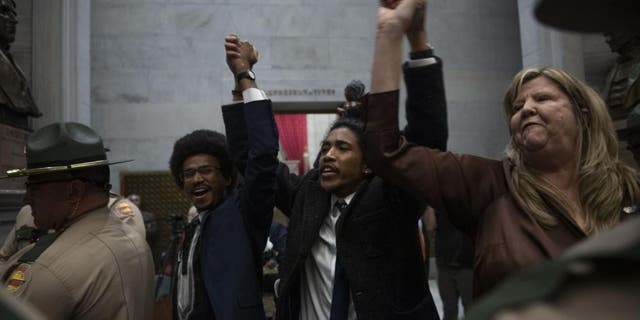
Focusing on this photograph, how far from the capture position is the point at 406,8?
63.0 inches

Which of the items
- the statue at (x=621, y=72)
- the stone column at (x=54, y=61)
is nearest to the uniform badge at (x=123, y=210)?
the stone column at (x=54, y=61)

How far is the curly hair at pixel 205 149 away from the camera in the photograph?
262cm

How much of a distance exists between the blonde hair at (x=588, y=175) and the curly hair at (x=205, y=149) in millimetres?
1430

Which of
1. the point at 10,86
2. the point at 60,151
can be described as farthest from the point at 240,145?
the point at 10,86

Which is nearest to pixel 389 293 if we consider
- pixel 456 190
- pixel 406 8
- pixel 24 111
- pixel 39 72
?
pixel 456 190

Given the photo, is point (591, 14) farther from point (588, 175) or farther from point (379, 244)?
point (379, 244)

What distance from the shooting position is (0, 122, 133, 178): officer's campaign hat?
6.11ft

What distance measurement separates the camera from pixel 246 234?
7.61 feet

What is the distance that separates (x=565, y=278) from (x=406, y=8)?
4.04 feet

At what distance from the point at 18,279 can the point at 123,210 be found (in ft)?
Result: 4.66

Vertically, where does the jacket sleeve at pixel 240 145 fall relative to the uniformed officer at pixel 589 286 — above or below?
above

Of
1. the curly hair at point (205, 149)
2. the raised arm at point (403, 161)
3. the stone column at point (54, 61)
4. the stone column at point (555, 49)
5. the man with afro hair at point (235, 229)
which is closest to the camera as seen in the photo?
the raised arm at point (403, 161)

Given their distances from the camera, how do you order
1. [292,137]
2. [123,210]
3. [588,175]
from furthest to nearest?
[292,137]
[123,210]
[588,175]

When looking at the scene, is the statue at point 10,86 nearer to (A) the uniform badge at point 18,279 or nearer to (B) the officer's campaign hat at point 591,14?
(A) the uniform badge at point 18,279
